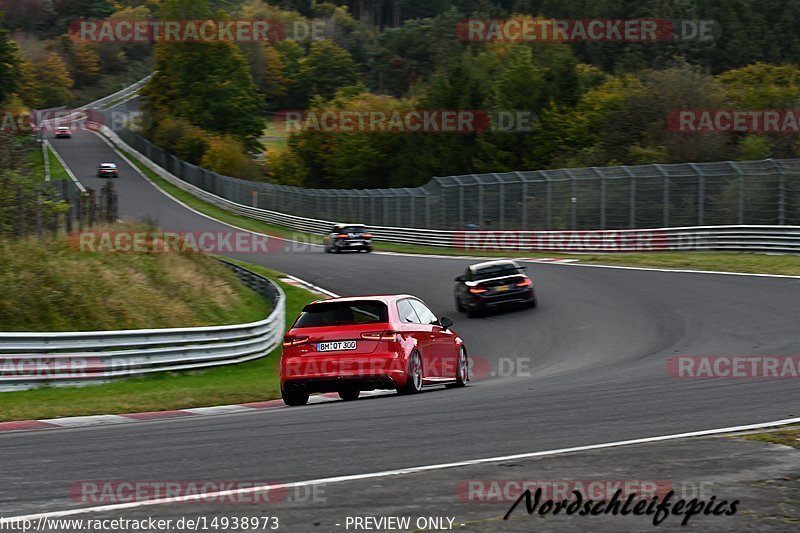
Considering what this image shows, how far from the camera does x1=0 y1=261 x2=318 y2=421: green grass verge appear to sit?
1347 cm

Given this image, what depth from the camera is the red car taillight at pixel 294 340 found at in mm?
13234

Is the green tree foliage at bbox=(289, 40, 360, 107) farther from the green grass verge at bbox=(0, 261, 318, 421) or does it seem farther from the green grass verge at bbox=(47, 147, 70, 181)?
the green grass verge at bbox=(0, 261, 318, 421)

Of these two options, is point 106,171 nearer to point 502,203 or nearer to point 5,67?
point 5,67

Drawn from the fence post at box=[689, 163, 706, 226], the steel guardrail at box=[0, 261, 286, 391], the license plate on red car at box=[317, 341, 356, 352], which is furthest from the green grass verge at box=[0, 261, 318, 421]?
the fence post at box=[689, 163, 706, 226]

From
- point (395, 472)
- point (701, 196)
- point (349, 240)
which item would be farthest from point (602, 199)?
point (395, 472)

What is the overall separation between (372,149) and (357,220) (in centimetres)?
2679

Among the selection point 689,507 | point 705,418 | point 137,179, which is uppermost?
point 689,507

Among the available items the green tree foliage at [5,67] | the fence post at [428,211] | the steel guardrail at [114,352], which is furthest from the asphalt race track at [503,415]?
the green tree foliage at [5,67]

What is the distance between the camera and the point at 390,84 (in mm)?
Answer: 146500

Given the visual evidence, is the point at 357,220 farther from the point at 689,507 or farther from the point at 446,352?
the point at 689,507

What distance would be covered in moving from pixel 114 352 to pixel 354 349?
19.1ft

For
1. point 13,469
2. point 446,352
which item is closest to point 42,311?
point 446,352

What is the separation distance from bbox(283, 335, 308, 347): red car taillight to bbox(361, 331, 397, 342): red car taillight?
0.73 metres

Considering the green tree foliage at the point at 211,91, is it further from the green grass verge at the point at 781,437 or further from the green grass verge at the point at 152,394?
the green grass verge at the point at 781,437
